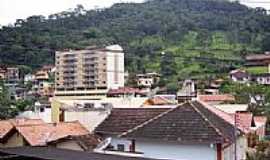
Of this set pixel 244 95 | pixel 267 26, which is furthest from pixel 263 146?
pixel 244 95

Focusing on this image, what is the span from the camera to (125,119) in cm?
951

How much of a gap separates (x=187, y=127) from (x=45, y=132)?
3.73 m

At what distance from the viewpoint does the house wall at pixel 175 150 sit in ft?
24.0

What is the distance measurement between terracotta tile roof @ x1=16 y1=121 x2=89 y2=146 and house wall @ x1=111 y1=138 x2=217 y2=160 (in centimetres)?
244

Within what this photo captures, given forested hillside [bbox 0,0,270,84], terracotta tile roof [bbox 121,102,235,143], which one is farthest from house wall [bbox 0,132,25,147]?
forested hillside [bbox 0,0,270,84]

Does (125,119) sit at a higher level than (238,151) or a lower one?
higher

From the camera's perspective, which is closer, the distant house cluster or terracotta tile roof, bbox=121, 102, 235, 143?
terracotta tile roof, bbox=121, 102, 235, 143

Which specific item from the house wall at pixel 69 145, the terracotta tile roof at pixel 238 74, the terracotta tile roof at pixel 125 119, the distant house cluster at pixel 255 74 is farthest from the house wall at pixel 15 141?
the terracotta tile roof at pixel 238 74

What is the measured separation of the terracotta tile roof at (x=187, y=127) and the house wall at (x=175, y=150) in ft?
0.37

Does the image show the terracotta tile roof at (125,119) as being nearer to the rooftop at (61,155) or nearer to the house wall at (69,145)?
the house wall at (69,145)

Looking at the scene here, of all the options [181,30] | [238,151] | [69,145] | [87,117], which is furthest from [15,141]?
[181,30]

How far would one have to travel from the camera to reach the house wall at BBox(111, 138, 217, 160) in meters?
7.30

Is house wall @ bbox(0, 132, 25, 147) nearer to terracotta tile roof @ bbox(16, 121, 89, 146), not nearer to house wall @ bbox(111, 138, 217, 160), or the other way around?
terracotta tile roof @ bbox(16, 121, 89, 146)

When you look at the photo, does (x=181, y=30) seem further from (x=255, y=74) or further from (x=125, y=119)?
(x=125, y=119)
